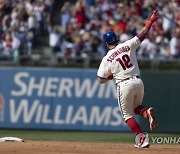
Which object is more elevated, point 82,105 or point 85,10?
point 85,10

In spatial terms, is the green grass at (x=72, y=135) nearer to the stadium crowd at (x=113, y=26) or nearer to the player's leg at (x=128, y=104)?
the stadium crowd at (x=113, y=26)

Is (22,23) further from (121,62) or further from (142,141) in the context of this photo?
(142,141)

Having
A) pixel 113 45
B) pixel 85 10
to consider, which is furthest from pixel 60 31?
pixel 113 45

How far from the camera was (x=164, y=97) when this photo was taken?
59.9 ft

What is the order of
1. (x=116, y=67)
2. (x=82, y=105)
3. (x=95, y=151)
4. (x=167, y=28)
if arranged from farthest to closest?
(x=167, y=28) → (x=82, y=105) → (x=116, y=67) → (x=95, y=151)

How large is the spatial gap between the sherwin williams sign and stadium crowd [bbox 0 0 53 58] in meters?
1.72

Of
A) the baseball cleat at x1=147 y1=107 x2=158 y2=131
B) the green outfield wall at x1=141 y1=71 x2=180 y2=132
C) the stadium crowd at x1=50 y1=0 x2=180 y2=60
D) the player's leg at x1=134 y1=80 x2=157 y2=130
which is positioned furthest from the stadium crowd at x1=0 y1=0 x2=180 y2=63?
the baseball cleat at x1=147 y1=107 x2=158 y2=131

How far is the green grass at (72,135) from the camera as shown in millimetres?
15977

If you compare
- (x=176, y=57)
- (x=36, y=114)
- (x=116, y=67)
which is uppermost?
(x=116, y=67)

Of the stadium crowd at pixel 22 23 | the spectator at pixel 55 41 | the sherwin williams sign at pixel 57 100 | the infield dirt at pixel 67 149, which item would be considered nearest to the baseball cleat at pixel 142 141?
the infield dirt at pixel 67 149

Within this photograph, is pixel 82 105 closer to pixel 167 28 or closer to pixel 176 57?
pixel 176 57

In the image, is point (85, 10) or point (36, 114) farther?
point (85, 10)

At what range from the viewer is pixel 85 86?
18.6 meters

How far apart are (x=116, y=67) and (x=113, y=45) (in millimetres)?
414
